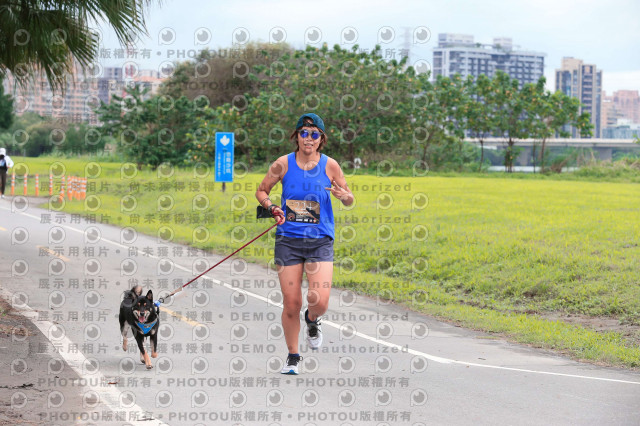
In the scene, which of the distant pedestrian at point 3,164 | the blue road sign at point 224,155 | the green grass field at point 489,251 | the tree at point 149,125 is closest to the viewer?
the green grass field at point 489,251

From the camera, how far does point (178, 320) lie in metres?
10.6

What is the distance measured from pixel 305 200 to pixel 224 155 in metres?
19.1

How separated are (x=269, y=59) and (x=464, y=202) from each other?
40.2 metres

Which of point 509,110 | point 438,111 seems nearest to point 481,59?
point 509,110

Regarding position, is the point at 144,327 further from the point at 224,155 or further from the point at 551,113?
the point at 551,113

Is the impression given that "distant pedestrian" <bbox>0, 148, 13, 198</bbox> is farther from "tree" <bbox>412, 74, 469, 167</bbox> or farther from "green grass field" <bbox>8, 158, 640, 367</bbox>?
"tree" <bbox>412, 74, 469, 167</bbox>

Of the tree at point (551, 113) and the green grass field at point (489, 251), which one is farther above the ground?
the tree at point (551, 113)

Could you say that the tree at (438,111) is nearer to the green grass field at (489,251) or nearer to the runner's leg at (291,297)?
the green grass field at (489,251)

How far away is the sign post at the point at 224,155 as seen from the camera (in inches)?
1019

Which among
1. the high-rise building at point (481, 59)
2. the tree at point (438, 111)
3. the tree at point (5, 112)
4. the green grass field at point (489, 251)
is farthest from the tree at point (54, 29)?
the high-rise building at point (481, 59)

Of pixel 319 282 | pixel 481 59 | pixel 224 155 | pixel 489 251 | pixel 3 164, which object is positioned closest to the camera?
pixel 319 282

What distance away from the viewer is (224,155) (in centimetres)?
2612

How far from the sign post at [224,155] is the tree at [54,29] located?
1237 cm

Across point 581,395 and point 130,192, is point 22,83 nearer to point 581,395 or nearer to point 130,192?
point 581,395
